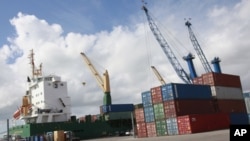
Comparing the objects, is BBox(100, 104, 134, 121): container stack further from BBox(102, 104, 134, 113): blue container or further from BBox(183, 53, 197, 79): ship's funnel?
BBox(183, 53, 197, 79): ship's funnel

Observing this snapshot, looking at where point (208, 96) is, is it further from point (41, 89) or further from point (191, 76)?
point (41, 89)

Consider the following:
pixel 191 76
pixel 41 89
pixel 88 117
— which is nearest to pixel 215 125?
pixel 191 76

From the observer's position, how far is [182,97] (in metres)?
52.2

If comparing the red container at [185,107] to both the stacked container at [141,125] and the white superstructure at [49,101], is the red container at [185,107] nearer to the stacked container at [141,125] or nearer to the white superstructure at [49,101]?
the stacked container at [141,125]

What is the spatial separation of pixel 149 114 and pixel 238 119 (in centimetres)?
1835

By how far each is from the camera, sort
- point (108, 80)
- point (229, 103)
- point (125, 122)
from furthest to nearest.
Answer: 1. point (108, 80)
2. point (125, 122)
3. point (229, 103)

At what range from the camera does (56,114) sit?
72062 mm

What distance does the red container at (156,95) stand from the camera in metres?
53.5

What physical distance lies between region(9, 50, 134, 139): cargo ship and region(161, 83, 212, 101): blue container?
88.2 feet

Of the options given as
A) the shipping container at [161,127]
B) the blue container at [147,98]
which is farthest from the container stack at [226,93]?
the blue container at [147,98]

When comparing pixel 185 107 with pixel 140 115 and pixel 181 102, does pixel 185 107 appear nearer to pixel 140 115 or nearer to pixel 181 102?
pixel 181 102

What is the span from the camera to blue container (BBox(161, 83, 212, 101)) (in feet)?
169

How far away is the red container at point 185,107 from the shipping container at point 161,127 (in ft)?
5.13

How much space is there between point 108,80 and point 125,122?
13.4m
